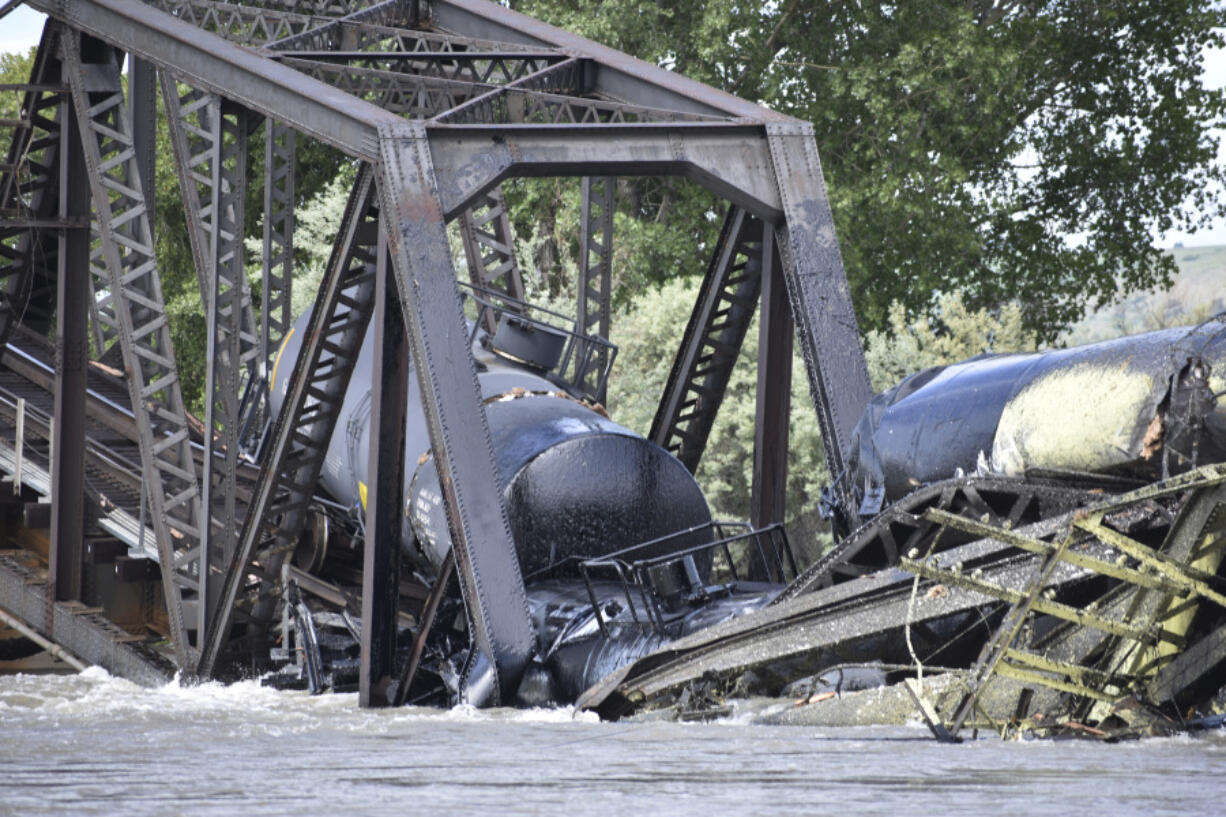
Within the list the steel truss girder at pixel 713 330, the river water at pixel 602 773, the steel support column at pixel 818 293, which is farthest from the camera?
the steel truss girder at pixel 713 330

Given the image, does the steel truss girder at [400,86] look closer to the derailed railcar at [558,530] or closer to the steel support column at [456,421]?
the derailed railcar at [558,530]

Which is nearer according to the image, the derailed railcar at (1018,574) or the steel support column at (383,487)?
the derailed railcar at (1018,574)

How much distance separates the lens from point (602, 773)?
4.70 m

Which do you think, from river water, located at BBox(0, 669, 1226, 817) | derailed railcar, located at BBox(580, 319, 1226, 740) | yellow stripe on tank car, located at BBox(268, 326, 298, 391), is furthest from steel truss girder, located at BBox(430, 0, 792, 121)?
river water, located at BBox(0, 669, 1226, 817)

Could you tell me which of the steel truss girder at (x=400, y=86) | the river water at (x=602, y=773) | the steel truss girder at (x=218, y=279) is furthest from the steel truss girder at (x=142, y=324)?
the river water at (x=602, y=773)

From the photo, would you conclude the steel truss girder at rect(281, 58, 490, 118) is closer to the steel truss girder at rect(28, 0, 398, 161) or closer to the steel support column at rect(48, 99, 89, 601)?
the steel truss girder at rect(28, 0, 398, 161)

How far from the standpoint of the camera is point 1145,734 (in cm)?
690

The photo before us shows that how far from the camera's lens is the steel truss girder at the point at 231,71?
12.0m

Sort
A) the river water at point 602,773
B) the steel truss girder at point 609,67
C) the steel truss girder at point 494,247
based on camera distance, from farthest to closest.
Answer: the steel truss girder at point 494,247 < the steel truss girder at point 609,67 < the river water at point 602,773

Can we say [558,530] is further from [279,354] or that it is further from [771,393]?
[279,354]

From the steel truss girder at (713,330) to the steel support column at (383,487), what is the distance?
3.74 m

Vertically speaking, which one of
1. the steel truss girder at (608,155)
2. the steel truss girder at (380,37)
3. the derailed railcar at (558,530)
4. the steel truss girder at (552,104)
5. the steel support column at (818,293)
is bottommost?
the derailed railcar at (558,530)

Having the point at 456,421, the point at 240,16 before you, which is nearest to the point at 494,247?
the point at 240,16

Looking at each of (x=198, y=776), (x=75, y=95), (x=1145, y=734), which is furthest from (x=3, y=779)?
(x=75, y=95)
